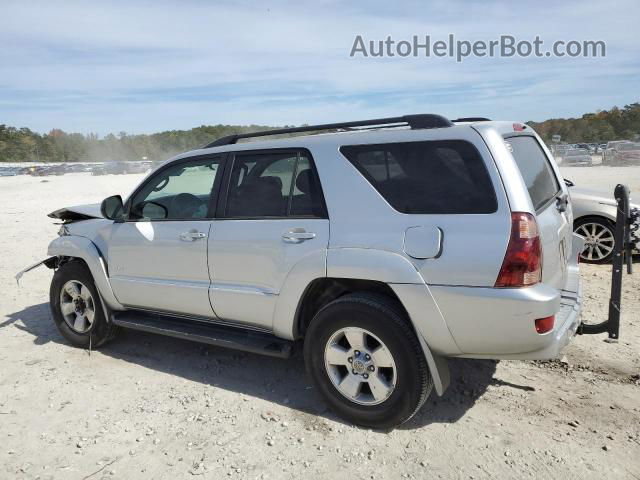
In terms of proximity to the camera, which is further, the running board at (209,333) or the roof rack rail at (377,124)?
the running board at (209,333)

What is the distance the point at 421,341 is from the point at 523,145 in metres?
1.50

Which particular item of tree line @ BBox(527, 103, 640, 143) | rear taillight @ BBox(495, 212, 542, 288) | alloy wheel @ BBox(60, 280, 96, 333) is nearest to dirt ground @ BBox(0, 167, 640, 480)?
alloy wheel @ BBox(60, 280, 96, 333)

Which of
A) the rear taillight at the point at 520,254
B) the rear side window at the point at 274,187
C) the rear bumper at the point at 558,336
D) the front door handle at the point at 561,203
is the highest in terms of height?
the rear side window at the point at 274,187

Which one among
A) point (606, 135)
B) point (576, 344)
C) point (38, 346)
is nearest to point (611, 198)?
point (576, 344)

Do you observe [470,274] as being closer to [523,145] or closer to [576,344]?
[523,145]

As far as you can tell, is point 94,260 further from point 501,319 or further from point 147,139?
point 147,139

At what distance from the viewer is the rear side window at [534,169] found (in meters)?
3.12

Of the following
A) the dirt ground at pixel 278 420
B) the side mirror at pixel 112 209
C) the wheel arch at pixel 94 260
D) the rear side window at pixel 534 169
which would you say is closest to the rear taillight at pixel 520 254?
the rear side window at pixel 534 169

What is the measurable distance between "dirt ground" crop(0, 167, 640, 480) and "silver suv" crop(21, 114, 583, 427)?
1.15 feet

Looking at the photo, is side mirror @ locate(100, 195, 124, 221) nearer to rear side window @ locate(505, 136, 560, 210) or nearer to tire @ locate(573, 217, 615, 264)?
rear side window @ locate(505, 136, 560, 210)

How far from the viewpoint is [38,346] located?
16.4ft

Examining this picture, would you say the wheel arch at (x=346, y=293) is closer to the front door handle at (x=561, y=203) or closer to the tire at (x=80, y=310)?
the front door handle at (x=561, y=203)

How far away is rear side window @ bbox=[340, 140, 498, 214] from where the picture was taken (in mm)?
2896

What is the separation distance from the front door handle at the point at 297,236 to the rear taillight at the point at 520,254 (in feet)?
3.95
